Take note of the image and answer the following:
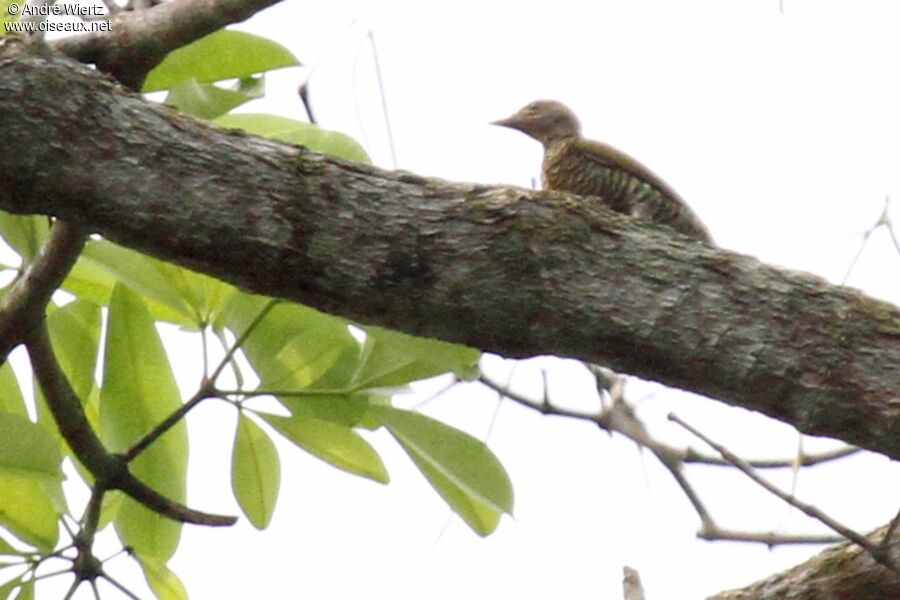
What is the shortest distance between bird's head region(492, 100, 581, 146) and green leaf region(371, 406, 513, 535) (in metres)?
1.31

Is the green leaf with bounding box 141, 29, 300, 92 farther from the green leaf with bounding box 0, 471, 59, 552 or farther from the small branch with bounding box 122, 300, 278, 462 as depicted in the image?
the green leaf with bounding box 0, 471, 59, 552

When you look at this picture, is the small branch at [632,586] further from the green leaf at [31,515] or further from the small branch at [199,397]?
the green leaf at [31,515]

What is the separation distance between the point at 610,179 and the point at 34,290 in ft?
4.65

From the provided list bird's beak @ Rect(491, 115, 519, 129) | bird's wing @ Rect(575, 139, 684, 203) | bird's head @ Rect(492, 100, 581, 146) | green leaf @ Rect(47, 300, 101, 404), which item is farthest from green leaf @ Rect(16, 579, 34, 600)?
bird's beak @ Rect(491, 115, 519, 129)

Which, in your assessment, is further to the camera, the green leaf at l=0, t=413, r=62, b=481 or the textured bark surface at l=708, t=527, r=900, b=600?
the textured bark surface at l=708, t=527, r=900, b=600

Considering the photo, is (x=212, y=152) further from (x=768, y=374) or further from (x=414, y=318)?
(x=768, y=374)

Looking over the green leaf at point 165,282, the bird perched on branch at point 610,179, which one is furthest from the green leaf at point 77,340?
the bird perched on branch at point 610,179

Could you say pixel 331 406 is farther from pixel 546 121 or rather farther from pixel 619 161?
pixel 546 121

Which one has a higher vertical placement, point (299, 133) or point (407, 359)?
point (299, 133)

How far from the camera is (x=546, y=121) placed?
3682mm

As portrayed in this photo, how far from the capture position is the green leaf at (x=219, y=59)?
253 centimetres

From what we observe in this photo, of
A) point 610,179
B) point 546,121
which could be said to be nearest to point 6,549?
point 610,179

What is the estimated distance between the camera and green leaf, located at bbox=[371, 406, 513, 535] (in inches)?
95.3

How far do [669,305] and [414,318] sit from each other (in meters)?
0.36
